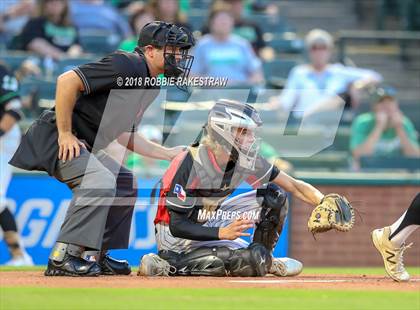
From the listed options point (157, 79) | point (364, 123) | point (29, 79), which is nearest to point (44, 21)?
point (29, 79)

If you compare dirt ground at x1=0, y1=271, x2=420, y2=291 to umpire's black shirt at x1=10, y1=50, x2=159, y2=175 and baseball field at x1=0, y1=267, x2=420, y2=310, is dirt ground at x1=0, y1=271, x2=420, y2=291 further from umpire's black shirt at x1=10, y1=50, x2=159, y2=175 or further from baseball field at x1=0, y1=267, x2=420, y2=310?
umpire's black shirt at x1=10, y1=50, x2=159, y2=175

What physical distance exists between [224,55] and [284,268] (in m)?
6.05

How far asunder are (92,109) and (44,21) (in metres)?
6.51

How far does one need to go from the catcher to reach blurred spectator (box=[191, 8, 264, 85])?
224 inches

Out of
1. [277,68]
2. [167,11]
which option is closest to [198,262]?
[167,11]

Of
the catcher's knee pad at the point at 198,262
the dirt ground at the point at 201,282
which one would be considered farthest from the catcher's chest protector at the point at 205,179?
the dirt ground at the point at 201,282

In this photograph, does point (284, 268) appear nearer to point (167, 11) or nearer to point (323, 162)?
point (323, 162)

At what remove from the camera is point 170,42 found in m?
7.64

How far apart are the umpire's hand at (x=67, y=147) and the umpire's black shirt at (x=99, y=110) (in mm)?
140


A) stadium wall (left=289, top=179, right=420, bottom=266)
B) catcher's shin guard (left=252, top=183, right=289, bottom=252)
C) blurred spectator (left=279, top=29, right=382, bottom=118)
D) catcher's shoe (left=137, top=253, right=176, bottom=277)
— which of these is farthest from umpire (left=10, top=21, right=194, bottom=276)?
blurred spectator (left=279, top=29, right=382, bottom=118)

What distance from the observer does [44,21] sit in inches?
543

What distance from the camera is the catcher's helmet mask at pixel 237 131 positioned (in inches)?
303

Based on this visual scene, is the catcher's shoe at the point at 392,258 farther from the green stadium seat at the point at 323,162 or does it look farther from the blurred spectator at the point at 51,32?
the blurred spectator at the point at 51,32

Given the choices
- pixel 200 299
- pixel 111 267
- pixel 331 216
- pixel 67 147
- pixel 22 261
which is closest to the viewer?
pixel 200 299
